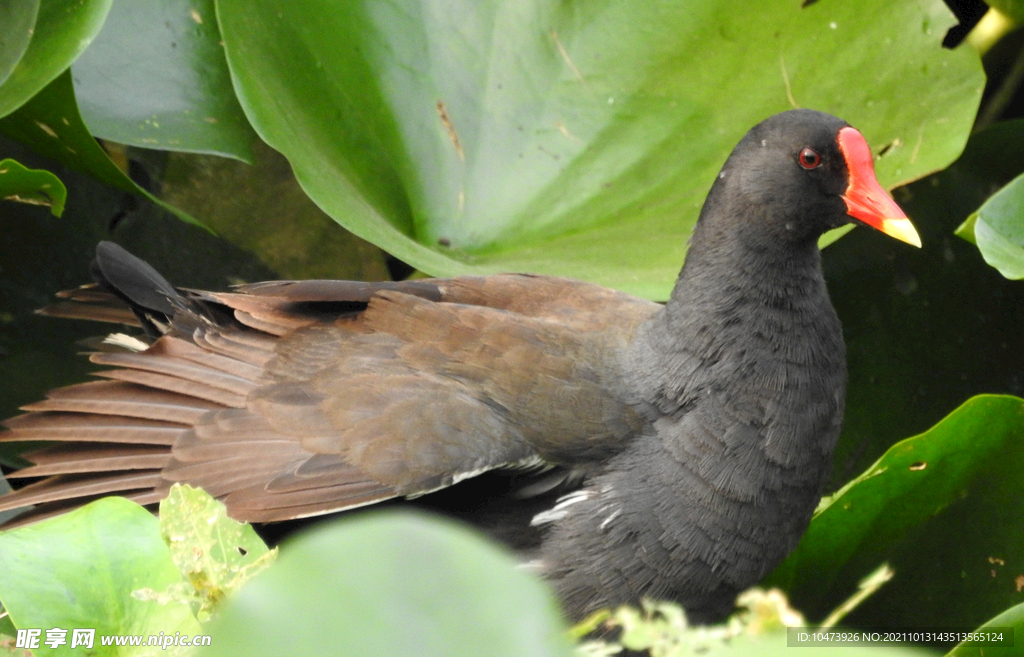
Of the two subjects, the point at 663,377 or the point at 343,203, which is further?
the point at 343,203

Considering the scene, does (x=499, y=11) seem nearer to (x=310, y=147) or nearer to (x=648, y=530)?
(x=310, y=147)

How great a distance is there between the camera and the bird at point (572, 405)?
1282 mm

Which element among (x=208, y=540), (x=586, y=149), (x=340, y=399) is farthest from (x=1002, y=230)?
(x=208, y=540)

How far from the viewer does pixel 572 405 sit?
4.32 feet

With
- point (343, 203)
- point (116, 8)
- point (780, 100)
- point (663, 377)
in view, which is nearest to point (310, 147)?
point (343, 203)

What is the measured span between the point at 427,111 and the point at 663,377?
0.70 m

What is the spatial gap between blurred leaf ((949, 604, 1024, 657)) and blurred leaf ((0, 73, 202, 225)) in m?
1.29

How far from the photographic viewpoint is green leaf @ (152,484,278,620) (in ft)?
3.04

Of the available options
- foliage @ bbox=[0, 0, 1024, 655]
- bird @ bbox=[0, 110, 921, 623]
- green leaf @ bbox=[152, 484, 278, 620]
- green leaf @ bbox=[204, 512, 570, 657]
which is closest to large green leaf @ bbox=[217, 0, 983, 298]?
foliage @ bbox=[0, 0, 1024, 655]

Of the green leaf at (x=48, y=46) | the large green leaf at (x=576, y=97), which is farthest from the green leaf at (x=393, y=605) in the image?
the large green leaf at (x=576, y=97)

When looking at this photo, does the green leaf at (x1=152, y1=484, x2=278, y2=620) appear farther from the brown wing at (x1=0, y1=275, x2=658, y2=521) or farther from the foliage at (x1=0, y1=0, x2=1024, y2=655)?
the foliage at (x1=0, y1=0, x2=1024, y2=655)

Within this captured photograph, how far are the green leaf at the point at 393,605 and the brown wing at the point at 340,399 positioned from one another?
75 centimetres

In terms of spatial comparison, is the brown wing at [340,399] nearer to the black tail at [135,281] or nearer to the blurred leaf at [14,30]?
the black tail at [135,281]

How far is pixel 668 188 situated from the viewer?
1766 millimetres
